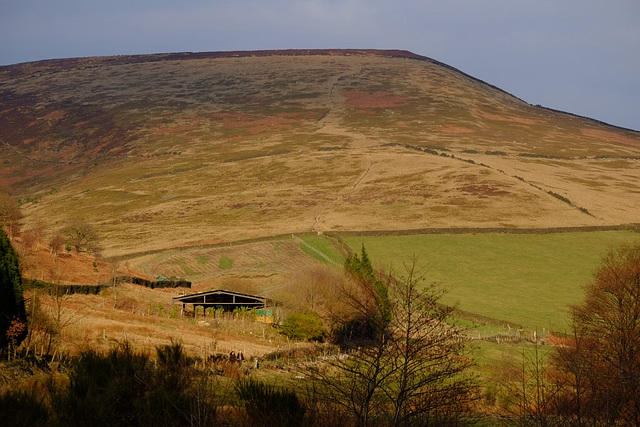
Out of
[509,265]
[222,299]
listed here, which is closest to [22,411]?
[222,299]

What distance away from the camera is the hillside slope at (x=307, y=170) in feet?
317

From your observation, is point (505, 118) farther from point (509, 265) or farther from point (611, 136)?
point (509, 265)

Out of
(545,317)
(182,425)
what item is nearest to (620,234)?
(545,317)

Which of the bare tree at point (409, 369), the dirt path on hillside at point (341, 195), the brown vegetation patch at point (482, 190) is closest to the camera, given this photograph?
the bare tree at point (409, 369)

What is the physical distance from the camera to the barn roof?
181 ft

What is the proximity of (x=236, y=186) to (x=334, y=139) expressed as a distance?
1602 inches

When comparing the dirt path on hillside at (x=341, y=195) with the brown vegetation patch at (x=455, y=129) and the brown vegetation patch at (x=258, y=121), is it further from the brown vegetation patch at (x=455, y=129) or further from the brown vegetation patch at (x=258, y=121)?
the brown vegetation patch at (x=258, y=121)

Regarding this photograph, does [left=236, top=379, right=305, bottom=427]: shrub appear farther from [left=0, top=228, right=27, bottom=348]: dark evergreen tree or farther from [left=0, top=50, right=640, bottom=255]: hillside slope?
[left=0, top=50, right=640, bottom=255]: hillside slope

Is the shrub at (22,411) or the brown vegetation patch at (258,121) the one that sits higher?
the brown vegetation patch at (258,121)

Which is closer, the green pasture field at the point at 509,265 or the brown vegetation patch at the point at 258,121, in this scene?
the green pasture field at the point at 509,265

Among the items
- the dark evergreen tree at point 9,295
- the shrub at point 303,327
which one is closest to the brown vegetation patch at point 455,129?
the shrub at point 303,327

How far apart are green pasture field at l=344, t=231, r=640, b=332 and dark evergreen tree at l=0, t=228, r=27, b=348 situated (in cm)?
3879

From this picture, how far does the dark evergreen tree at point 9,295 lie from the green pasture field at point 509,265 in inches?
1527

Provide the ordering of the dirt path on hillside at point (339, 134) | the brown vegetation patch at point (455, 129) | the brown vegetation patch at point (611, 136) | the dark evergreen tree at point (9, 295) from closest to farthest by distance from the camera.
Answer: the dark evergreen tree at point (9, 295) → the dirt path on hillside at point (339, 134) → the brown vegetation patch at point (455, 129) → the brown vegetation patch at point (611, 136)
